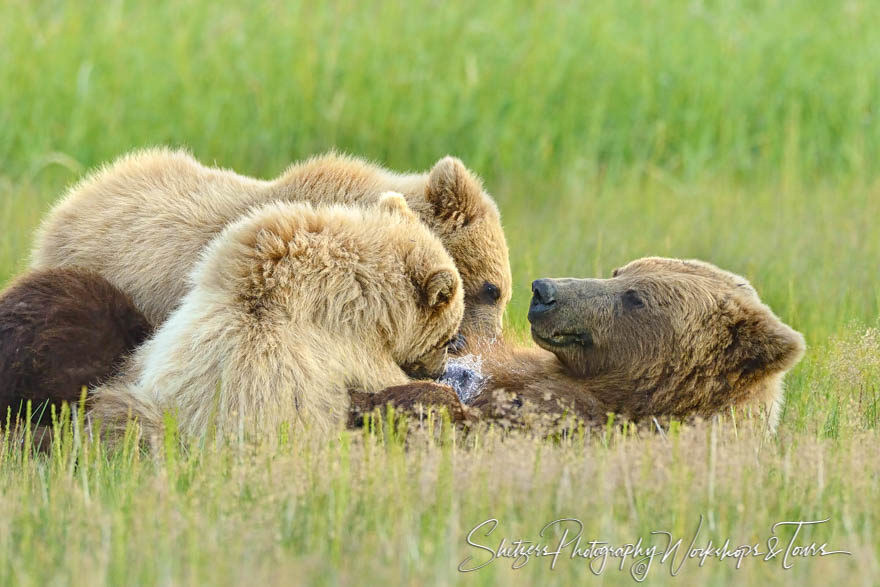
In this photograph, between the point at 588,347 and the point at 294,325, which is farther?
the point at 588,347

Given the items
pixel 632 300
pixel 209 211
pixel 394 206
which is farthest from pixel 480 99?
pixel 632 300

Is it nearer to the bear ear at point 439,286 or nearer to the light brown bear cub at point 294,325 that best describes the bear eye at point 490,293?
the light brown bear cub at point 294,325

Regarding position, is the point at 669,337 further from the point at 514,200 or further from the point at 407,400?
the point at 514,200

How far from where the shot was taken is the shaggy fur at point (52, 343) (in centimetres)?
551

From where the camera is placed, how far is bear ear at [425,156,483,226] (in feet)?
23.0

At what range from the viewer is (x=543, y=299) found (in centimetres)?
607

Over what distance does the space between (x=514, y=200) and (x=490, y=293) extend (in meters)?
5.09

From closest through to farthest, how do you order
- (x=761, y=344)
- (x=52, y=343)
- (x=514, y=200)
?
(x=52, y=343) → (x=761, y=344) → (x=514, y=200)

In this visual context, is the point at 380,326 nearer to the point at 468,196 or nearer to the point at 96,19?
the point at 468,196

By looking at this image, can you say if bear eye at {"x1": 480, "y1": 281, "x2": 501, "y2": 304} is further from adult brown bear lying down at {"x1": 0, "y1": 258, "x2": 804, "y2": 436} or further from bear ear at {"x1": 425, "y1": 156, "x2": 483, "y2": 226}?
adult brown bear lying down at {"x1": 0, "y1": 258, "x2": 804, "y2": 436}

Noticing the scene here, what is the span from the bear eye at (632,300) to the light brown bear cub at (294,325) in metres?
0.81

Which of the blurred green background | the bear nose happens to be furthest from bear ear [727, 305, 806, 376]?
the blurred green background

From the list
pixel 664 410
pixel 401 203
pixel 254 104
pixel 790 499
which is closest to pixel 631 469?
pixel 790 499

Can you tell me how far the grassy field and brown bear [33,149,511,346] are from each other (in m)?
0.76
